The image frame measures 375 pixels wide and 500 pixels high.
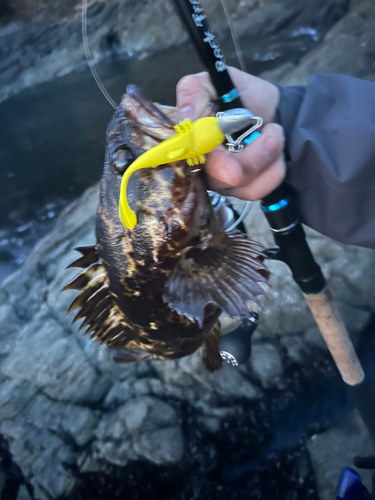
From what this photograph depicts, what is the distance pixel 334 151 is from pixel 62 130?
308 inches

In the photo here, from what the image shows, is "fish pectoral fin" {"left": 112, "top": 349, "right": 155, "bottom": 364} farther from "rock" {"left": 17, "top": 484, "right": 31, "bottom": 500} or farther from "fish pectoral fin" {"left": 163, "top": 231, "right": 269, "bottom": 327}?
"rock" {"left": 17, "top": 484, "right": 31, "bottom": 500}

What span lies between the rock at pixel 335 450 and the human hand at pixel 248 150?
1.73m

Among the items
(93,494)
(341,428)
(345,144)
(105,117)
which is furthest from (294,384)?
(105,117)

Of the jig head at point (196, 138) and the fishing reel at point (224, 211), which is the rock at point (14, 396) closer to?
the fishing reel at point (224, 211)

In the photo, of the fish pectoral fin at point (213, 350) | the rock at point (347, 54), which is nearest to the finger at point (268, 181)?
the fish pectoral fin at point (213, 350)

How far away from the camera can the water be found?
5844 millimetres

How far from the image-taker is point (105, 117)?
7.72 meters

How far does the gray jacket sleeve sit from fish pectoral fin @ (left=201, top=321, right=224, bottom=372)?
76cm

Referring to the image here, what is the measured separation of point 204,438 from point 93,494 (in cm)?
75

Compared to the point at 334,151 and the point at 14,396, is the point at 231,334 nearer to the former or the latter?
the point at 334,151

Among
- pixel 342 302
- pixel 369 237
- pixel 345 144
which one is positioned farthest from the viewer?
pixel 342 302

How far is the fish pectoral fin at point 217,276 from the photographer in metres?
1.18

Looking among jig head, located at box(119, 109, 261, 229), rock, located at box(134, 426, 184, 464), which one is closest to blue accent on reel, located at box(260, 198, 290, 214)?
jig head, located at box(119, 109, 261, 229)

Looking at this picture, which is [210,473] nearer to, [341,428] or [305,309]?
[341,428]
